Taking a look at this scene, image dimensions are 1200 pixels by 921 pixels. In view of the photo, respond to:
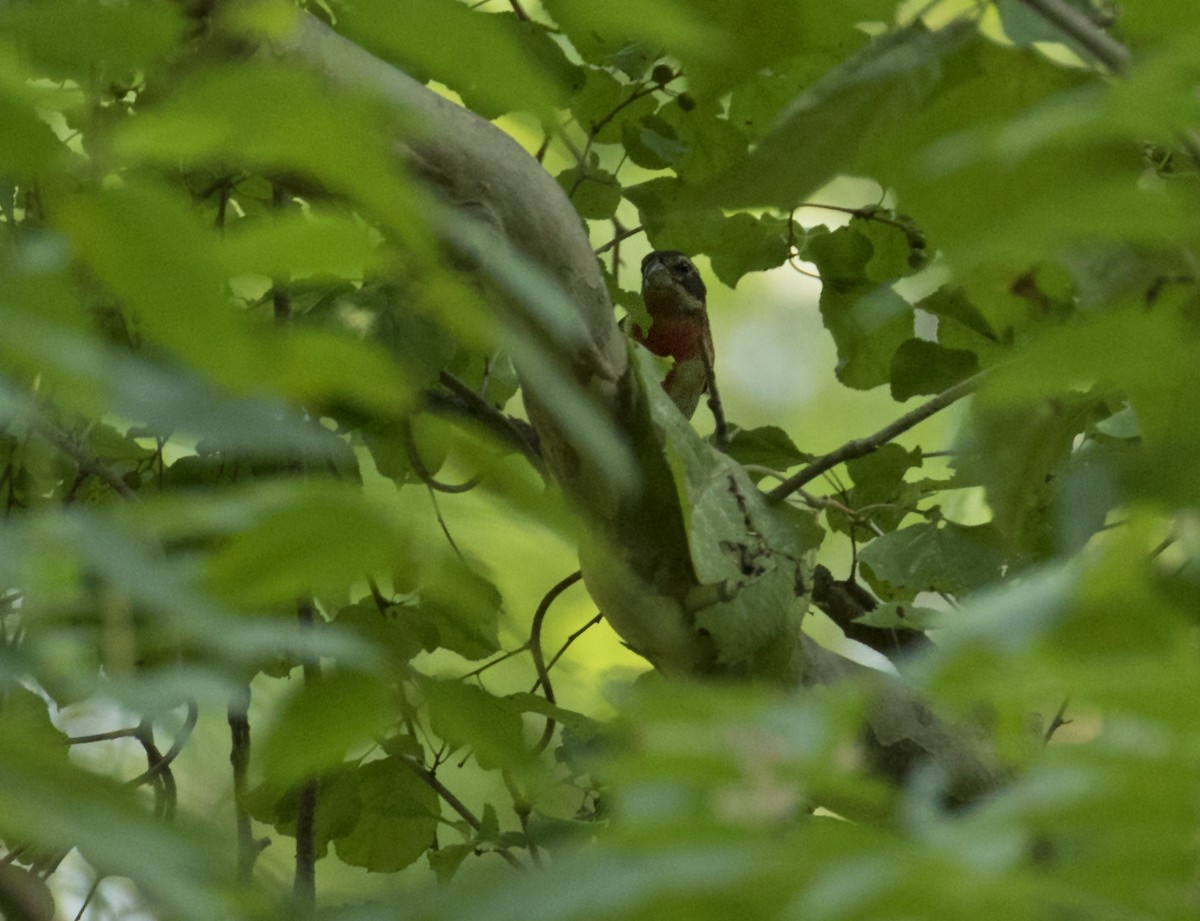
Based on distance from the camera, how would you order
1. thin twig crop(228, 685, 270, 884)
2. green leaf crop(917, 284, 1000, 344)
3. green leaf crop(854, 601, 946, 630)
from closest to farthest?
thin twig crop(228, 685, 270, 884) → green leaf crop(854, 601, 946, 630) → green leaf crop(917, 284, 1000, 344)

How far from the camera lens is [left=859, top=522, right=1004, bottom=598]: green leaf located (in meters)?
1.02

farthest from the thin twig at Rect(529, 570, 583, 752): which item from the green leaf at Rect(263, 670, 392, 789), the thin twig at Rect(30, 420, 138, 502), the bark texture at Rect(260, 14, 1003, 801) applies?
the green leaf at Rect(263, 670, 392, 789)

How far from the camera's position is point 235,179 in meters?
1.00

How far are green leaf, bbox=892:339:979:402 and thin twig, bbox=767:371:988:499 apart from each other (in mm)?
140

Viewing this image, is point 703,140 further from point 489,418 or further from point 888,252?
point 489,418

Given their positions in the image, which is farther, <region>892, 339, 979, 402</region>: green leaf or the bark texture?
<region>892, 339, 979, 402</region>: green leaf

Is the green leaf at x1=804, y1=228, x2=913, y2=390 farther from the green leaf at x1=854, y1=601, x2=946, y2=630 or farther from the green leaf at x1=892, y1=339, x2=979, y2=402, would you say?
the green leaf at x1=854, y1=601, x2=946, y2=630

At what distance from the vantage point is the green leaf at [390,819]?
1055 mm

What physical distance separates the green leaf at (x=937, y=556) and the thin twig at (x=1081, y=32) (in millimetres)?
677

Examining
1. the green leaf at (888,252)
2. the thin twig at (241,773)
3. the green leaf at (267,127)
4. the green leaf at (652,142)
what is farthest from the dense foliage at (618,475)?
the green leaf at (888,252)

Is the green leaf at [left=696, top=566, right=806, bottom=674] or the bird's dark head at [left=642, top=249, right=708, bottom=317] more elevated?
the green leaf at [left=696, top=566, right=806, bottom=674]

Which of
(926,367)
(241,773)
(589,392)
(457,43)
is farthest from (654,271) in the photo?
(457,43)

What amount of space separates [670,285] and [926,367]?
29cm

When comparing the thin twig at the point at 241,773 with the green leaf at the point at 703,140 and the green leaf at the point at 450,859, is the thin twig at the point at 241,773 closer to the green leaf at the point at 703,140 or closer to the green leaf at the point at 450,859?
the green leaf at the point at 450,859
